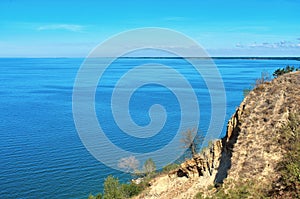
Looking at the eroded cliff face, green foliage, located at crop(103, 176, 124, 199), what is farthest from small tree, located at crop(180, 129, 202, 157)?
the eroded cliff face

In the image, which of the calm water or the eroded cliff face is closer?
the eroded cliff face

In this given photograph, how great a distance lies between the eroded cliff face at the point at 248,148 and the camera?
596 inches

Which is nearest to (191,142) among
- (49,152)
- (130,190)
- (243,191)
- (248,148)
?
(130,190)

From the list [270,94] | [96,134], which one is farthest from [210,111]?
[270,94]

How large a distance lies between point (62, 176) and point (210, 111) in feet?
117

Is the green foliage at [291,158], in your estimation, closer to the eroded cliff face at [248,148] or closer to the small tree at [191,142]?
the eroded cliff face at [248,148]

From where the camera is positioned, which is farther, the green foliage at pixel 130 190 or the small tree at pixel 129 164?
the small tree at pixel 129 164

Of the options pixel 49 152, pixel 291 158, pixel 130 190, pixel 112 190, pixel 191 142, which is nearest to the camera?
pixel 291 158

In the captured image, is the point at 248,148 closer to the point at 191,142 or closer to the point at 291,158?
the point at 291,158

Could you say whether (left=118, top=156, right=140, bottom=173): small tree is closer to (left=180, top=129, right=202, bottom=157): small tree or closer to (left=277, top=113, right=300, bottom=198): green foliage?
(left=180, top=129, right=202, bottom=157): small tree

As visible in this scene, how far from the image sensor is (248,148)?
1596cm

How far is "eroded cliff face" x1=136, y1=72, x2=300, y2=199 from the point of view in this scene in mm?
15148

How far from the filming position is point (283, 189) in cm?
1358

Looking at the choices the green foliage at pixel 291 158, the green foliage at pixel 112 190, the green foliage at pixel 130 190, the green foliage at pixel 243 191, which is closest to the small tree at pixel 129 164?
the green foliage at pixel 112 190
